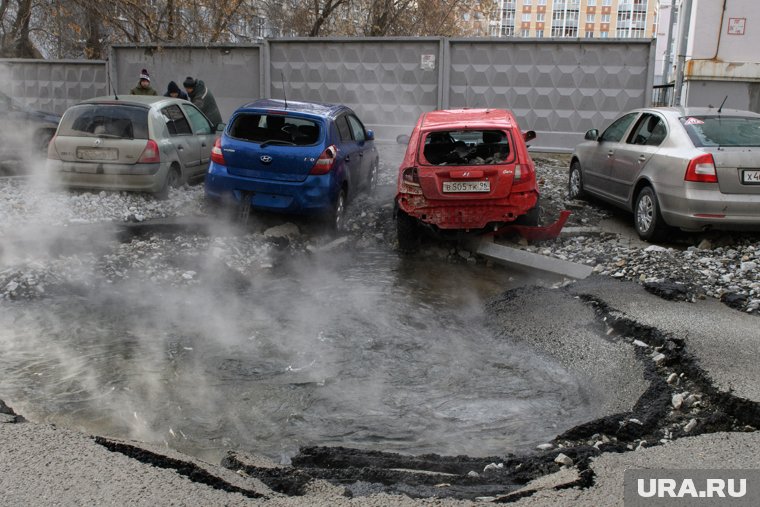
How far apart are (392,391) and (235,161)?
16.7ft

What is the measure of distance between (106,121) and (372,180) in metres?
4.18

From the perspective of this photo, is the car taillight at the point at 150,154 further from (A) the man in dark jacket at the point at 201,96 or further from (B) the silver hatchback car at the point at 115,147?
(A) the man in dark jacket at the point at 201,96

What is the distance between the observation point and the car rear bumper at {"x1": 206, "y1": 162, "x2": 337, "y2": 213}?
8789 millimetres

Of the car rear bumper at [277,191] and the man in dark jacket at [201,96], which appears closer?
the car rear bumper at [277,191]

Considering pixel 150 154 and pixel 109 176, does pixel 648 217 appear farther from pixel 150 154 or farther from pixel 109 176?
pixel 109 176

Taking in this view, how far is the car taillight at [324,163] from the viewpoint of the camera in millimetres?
8766

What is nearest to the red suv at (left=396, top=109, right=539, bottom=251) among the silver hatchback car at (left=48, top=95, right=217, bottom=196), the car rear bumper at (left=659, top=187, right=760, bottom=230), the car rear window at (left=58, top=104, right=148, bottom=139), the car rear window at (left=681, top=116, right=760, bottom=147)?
the car rear bumper at (left=659, top=187, right=760, bottom=230)

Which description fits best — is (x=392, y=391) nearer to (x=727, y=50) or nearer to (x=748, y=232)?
(x=748, y=232)

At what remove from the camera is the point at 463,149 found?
917 centimetres

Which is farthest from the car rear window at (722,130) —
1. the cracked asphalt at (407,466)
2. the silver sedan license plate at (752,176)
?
the cracked asphalt at (407,466)

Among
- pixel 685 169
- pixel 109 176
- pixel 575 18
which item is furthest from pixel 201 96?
pixel 575 18

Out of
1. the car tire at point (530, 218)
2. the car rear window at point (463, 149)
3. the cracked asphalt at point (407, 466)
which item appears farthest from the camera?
the car tire at point (530, 218)

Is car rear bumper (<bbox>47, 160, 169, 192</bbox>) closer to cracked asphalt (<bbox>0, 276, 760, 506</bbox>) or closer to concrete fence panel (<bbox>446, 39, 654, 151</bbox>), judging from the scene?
cracked asphalt (<bbox>0, 276, 760, 506</bbox>)

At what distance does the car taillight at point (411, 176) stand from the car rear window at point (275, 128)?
1.48m
